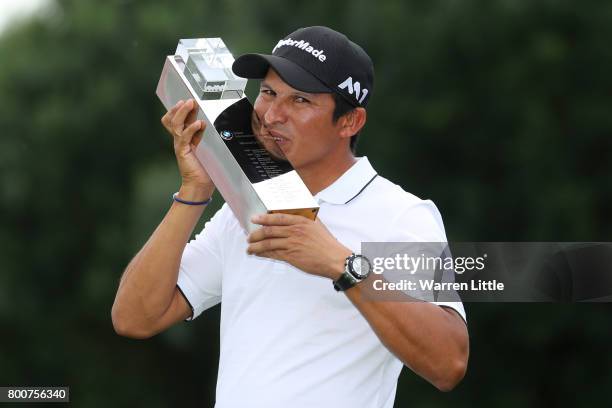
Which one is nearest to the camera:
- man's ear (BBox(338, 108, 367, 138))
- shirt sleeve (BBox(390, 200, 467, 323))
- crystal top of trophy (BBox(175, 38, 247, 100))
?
shirt sleeve (BBox(390, 200, 467, 323))

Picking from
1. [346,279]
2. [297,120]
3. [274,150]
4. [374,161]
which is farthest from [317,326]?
[374,161]

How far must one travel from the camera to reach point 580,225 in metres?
12.3

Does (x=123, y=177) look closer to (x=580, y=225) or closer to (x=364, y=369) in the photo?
(x=580, y=225)

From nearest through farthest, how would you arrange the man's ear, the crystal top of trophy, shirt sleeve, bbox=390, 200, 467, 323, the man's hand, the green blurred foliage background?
the man's hand, shirt sleeve, bbox=390, 200, 467, 323, the crystal top of trophy, the man's ear, the green blurred foliage background

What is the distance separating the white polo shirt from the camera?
242 cm

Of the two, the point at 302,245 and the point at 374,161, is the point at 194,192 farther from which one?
the point at 374,161

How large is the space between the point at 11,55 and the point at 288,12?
171 inches

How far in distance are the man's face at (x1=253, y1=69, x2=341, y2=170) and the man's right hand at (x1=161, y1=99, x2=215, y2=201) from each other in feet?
0.52

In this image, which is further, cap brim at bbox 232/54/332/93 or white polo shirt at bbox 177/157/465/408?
cap brim at bbox 232/54/332/93

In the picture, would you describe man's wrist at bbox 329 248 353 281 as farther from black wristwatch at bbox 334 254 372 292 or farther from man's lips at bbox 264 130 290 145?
man's lips at bbox 264 130 290 145

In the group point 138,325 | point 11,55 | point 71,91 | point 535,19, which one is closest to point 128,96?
point 71,91

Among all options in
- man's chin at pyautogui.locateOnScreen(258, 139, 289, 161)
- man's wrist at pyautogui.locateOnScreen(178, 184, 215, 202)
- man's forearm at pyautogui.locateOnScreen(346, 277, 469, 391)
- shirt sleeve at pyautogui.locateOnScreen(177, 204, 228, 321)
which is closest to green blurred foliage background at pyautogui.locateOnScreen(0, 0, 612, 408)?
shirt sleeve at pyautogui.locateOnScreen(177, 204, 228, 321)

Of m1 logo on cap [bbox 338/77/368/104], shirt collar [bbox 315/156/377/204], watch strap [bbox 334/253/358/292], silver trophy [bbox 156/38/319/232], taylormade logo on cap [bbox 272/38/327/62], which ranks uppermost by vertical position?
taylormade logo on cap [bbox 272/38/327/62]

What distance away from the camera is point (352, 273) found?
2.18 m
